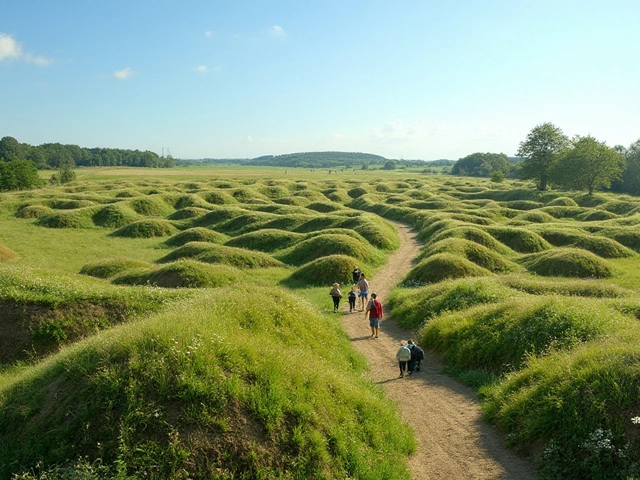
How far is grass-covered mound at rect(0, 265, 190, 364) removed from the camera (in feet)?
56.2

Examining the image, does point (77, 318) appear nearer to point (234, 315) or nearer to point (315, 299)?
point (234, 315)

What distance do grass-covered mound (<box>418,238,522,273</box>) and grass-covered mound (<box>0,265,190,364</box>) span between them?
26557 millimetres

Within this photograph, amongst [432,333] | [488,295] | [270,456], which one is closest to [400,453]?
[270,456]

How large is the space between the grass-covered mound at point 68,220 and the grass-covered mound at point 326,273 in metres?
40.7

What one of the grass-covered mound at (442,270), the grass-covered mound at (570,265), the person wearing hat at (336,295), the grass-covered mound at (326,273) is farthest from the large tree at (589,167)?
the person wearing hat at (336,295)

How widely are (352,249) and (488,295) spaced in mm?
19017

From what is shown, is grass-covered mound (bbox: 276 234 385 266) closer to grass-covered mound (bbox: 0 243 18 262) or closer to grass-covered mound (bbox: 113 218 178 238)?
grass-covered mound (bbox: 113 218 178 238)

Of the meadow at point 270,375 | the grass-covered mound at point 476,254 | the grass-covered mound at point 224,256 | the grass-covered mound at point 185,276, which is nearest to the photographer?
the meadow at point 270,375

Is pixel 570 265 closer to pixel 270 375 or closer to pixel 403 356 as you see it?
pixel 403 356

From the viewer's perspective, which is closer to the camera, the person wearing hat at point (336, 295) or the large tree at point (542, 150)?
the person wearing hat at point (336, 295)

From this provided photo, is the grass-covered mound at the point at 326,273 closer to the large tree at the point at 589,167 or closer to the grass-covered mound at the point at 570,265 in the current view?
the grass-covered mound at the point at 570,265

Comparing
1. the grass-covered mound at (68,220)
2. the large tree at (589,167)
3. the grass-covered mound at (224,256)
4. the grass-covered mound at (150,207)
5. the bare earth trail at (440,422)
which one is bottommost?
the bare earth trail at (440,422)

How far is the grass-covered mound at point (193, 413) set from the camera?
29.0ft

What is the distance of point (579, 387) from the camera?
36.8ft
